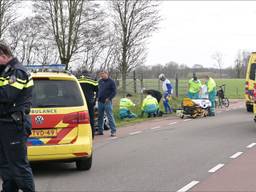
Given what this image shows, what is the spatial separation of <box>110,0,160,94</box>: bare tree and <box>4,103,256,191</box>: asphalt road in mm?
15930

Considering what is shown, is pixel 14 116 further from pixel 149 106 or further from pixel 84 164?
pixel 149 106

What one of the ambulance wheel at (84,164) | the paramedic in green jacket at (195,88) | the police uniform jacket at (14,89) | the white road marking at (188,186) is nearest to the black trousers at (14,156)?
the police uniform jacket at (14,89)

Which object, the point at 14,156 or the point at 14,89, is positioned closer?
the point at 14,89

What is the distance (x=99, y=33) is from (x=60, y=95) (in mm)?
21460

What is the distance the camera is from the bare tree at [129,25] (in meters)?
31.8

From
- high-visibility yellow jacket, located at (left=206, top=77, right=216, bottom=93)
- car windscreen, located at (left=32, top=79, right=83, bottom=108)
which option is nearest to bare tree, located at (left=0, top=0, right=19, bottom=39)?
high-visibility yellow jacket, located at (left=206, top=77, right=216, bottom=93)

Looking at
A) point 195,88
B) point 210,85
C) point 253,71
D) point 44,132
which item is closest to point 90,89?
point 44,132

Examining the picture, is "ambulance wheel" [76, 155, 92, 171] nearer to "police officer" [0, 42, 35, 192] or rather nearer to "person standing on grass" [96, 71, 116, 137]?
"police officer" [0, 42, 35, 192]

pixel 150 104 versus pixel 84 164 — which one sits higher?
pixel 150 104

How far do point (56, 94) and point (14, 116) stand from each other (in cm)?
320

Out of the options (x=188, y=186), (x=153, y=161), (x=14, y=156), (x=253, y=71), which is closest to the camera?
(x=14, y=156)

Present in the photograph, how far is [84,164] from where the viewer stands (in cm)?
929

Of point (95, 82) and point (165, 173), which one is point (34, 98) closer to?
point (165, 173)

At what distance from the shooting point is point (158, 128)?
17.3 metres
